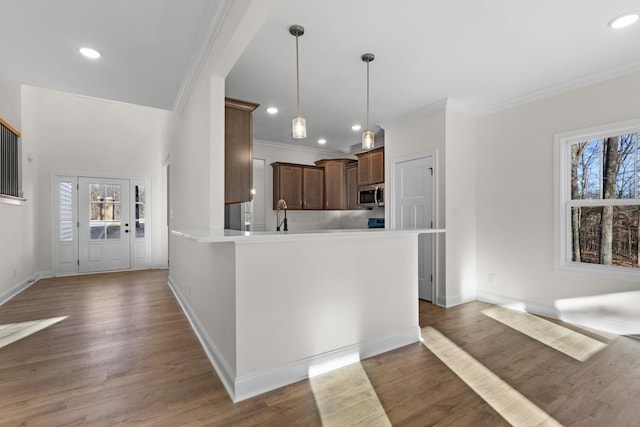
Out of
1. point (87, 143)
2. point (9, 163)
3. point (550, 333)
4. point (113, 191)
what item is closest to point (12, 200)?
point (9, 163)

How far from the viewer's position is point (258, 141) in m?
5.84

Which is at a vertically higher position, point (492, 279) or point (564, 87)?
point (564, 87)

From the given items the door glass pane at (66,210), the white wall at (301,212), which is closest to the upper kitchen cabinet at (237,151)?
the white wall at (301,212)

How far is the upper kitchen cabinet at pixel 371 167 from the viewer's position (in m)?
5.08

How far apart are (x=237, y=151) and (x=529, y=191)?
11.2 feet

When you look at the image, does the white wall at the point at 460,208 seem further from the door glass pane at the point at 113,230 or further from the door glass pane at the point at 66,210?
the door glass pane at the point at 66,210

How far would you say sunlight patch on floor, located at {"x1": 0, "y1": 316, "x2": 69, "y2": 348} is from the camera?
110 inches

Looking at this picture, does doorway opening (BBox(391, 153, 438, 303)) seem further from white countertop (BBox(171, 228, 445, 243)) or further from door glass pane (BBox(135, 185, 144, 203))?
door glass pane (BBox(135, 185, 144, 203))

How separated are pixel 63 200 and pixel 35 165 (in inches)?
29.1

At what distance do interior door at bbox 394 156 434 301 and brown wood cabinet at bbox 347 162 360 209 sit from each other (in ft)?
4.91

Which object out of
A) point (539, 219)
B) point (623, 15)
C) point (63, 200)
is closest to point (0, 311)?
point (63, 200)

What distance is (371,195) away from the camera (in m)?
5.40

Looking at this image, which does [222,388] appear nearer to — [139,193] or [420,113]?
[420,113]

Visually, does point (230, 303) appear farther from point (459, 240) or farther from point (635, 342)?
point (635, 342)
